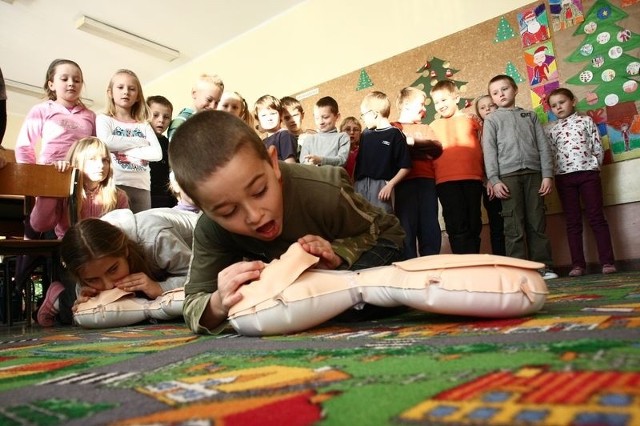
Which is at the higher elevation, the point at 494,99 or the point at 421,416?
the point at 494,99

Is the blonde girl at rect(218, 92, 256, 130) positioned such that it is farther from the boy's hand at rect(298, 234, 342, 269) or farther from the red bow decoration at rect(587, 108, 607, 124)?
the red bow decoration at rect(587, 108, 607, 124)

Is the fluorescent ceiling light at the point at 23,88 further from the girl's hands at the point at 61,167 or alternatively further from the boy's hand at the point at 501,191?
the boy's hand at the point at 501,191

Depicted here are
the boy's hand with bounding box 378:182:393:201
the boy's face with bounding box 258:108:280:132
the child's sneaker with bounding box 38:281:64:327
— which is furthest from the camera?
the boy's face with bounding box 258:108:280:132

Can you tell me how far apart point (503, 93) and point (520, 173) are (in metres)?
0.49

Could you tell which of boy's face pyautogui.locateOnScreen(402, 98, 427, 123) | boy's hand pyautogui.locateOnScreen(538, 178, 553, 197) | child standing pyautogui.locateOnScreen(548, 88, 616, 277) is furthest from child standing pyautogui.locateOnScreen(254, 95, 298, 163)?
child standing pyautogui.locateOnScreen(548, 88, 616, 277)

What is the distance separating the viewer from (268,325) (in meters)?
0.90

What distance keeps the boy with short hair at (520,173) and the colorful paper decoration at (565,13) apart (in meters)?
0.68

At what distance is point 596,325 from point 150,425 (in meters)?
0.57

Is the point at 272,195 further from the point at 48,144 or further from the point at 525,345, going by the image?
the point at 48,144

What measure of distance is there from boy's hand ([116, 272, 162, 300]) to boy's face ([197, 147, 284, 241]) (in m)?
0.84

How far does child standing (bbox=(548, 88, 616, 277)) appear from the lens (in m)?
2.60

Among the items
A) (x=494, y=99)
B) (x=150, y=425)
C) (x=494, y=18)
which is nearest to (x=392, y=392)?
(x=150, y=425)

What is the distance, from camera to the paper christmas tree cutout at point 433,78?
10.9 ft

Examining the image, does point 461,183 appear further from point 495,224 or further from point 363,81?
point 363,81
